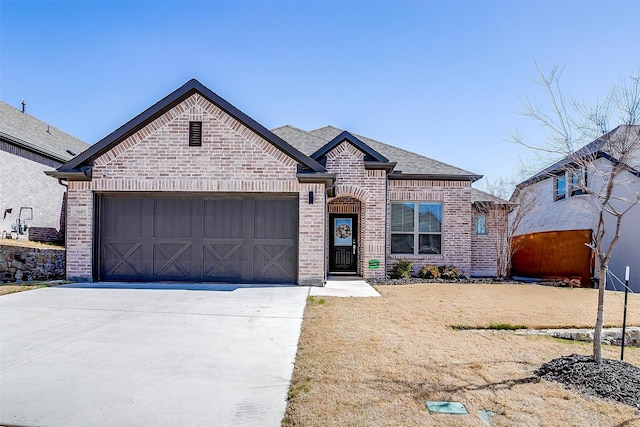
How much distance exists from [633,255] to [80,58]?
1992 cm

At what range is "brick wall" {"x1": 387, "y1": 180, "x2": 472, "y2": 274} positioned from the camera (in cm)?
1374

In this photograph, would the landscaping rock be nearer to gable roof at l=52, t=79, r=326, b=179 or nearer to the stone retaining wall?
gable roof at l=52, t=79, r=326, b=179

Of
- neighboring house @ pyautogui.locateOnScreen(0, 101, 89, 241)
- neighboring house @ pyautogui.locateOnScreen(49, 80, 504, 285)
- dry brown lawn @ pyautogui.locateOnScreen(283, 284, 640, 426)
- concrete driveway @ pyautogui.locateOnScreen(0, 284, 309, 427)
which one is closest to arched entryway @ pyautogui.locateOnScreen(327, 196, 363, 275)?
neighboring house @ pyautogui.locateOnScreen(49, 80, 504, 285)

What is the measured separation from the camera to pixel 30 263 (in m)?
11.4

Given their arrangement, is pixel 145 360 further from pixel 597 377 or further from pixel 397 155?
pixel 397 155

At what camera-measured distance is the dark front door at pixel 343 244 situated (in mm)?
14211

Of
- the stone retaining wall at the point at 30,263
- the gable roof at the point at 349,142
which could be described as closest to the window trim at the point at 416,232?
the gable roof at the point at 349,142

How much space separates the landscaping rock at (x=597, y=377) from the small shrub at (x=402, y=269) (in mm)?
8220

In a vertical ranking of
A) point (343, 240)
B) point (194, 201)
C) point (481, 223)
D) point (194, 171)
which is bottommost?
point (343, 240)

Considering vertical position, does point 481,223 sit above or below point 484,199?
below

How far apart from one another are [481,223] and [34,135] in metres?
18.5

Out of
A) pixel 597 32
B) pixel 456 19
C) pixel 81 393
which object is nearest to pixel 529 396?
pixel 81 393

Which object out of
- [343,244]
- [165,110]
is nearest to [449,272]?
[343,244]

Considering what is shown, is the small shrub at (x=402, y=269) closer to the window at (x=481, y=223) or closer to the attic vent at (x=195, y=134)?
the window at (x=481, y=223)
